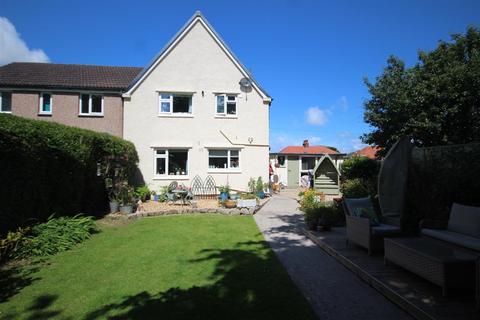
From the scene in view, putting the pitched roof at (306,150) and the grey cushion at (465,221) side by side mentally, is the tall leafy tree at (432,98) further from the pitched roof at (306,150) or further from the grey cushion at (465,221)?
the grey cushion at (465,221)

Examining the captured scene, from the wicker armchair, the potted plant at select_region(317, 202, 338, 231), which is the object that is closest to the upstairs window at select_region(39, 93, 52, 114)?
the potted plant at select_region(317, 202, 338, 231)

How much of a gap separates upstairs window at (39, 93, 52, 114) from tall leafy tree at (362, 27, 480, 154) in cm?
2014

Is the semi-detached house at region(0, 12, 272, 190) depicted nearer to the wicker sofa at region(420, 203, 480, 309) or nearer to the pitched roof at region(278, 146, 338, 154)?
the wicker sofa at region(420, 203, 480, 309)

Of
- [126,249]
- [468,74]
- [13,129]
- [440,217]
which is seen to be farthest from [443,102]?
[13,129]

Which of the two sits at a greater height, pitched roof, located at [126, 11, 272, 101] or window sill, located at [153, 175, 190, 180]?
pitched roof, located at [126, 11, 272, 101]

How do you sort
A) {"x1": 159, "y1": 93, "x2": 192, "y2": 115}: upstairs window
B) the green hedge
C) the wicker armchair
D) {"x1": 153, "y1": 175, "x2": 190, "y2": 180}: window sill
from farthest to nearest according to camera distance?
1. {"x1": 159, "y1": 93, "x2": 192, "y2": 115}: upstairs window
2. {"x1": 153, "y1": 175, "x2": 190, "y2": 180}: window sill
3. the green hedge
4. the wicker armchair

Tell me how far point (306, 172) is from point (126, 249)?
83.8 ft

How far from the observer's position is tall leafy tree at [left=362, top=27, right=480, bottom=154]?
16453mm

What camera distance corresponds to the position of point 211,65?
18422 mm

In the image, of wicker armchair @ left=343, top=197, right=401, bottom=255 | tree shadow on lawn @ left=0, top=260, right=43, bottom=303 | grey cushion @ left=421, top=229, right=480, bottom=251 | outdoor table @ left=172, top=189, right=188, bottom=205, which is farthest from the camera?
outdoor table @ left=172, top=189, right=188, bottom=205

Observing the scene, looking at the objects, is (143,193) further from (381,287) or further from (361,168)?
(381,287)

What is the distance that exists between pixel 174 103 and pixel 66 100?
6564mm

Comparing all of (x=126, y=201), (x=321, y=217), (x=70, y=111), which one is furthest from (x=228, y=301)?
(x=70, y=111)

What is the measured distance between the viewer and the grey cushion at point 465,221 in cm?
586
